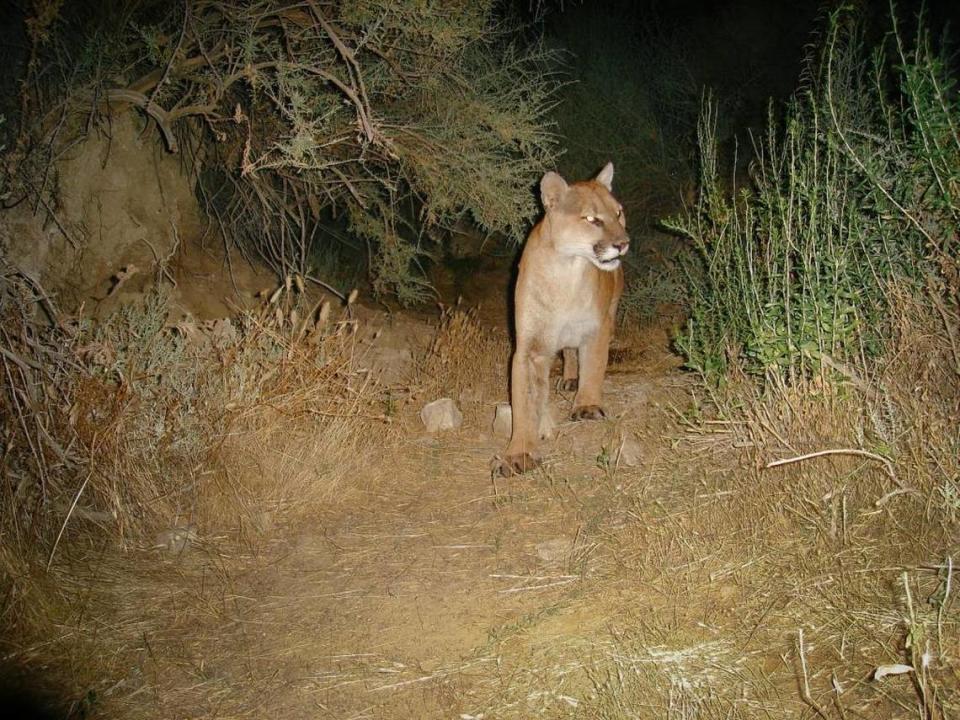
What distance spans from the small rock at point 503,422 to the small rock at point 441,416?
0.27 metres

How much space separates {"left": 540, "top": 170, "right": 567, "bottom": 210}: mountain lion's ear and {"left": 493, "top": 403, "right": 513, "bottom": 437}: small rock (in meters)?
1.51

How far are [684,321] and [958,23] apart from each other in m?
7.25

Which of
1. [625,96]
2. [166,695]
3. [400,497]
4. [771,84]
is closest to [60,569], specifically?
[166,695]

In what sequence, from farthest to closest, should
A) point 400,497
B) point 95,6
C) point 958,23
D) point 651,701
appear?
point 958,23
point 95,6
point 400,497
point 651,701

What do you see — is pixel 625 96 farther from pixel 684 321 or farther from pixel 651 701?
pixel 651 701

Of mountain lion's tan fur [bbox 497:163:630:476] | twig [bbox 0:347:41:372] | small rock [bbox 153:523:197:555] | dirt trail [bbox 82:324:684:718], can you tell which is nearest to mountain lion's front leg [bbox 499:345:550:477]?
mountain lion's tan fur [bbox 497:163:630:476]

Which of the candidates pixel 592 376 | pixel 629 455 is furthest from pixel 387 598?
pixel 592 376

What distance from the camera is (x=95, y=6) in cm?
558

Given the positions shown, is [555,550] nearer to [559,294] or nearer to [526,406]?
[526,406]

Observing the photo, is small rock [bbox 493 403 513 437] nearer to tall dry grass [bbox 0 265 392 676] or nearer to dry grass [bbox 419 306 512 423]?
dry grass [bbox 419 306 512 423]

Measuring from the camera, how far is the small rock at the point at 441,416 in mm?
6047

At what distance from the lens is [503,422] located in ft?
20.0

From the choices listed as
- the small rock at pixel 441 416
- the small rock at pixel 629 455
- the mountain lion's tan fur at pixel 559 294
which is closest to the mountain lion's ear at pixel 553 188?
the mountain lion's tan fur at pixel 559 294

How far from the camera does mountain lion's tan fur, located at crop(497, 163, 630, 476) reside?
549 centimetres
